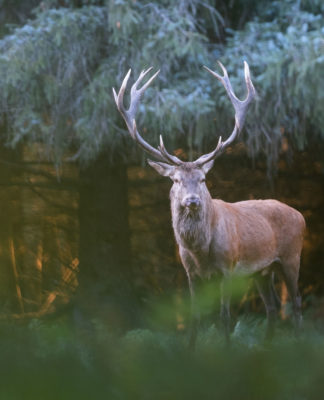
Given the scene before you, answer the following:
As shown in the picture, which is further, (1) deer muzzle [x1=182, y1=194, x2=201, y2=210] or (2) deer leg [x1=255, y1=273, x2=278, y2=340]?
(2) deer leg [x1=255, y1=273, x2=278, y2=340]

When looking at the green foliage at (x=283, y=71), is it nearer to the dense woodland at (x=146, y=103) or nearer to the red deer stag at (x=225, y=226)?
the dense woodland at (x=146, y=103)

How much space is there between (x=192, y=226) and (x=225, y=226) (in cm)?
49

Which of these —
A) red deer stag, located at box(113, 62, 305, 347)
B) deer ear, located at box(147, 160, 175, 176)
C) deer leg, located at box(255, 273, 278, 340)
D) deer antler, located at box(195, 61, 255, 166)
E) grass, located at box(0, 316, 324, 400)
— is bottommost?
deer leg, located at box(255, 273, 278, 340)

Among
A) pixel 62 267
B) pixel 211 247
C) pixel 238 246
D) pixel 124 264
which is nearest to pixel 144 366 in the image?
pixel 211 247

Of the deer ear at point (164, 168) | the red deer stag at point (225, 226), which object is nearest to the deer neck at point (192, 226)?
the red deer stag at point (225, 226)

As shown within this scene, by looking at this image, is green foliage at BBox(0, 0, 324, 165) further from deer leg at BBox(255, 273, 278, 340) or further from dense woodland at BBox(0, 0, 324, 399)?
deer leg at BBox(255, 273, 278, 340)

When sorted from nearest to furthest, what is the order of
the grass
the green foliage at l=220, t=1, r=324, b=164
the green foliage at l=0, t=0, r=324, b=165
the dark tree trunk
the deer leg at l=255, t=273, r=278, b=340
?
the grass < the green foliage at l=220, t=1, r=324, b=164 < the green foliage at l=0, t=0, r=324, b=165 < the deer leg at l=255, t=273, r=278, b=340 < the dark tree trunk

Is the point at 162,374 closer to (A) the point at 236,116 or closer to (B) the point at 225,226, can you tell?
(A) the point at 236,116

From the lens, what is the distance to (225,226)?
520 centimetres

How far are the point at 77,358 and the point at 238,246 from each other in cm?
478

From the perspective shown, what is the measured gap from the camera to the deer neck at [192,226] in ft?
15.7

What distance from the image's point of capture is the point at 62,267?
398 inches

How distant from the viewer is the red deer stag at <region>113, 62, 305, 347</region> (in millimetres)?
4754

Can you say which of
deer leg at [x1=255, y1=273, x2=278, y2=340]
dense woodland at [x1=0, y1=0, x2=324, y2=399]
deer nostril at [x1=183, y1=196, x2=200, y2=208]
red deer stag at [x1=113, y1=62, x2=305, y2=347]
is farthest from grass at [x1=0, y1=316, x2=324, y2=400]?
deer leg at [x1=255, y1=273, x2=278, y2=340]
